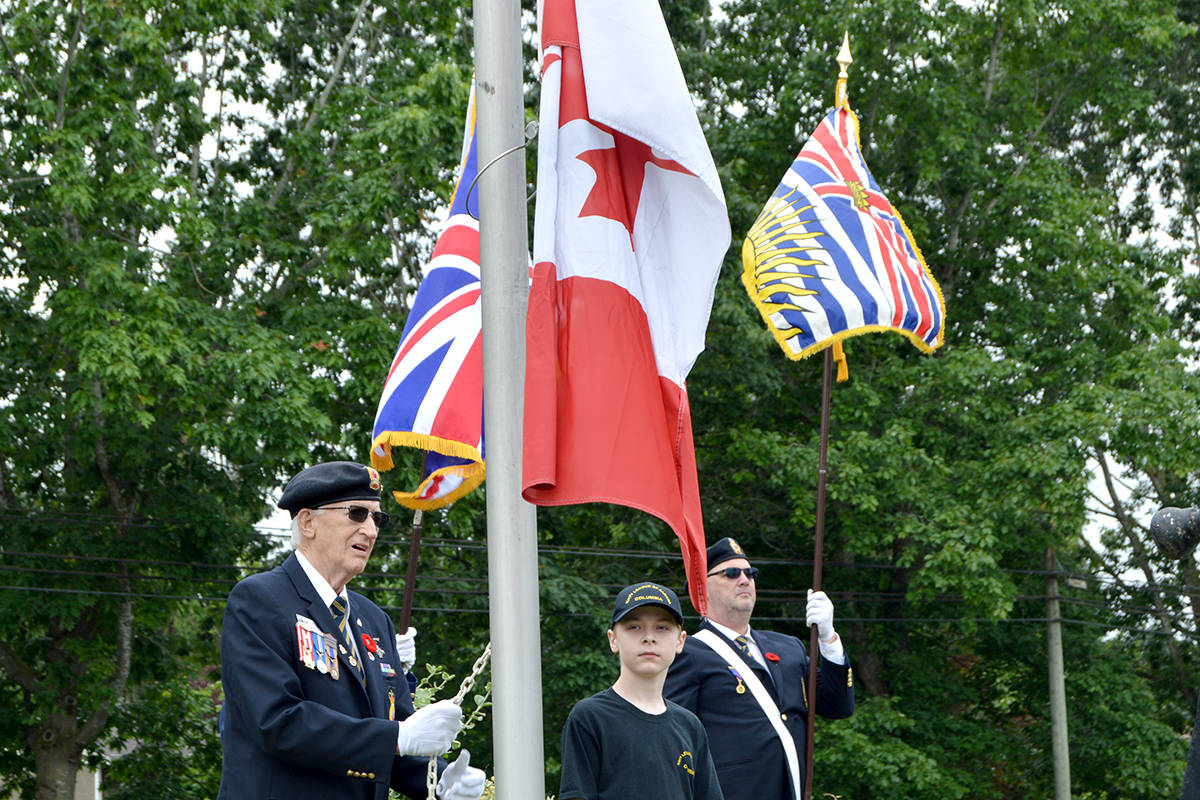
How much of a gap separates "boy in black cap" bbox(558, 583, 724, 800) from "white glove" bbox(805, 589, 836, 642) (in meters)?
1.59

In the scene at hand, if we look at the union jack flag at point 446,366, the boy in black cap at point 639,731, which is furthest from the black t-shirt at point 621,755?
the union jack flag at point 446,366

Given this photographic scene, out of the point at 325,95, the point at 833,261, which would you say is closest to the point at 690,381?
the point at 325,95

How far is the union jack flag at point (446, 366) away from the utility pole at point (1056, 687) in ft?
46.3

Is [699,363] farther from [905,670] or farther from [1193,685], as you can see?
[1193,685]

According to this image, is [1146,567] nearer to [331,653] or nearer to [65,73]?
[65,73]

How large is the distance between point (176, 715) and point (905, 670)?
8.73 m

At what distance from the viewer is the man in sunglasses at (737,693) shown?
5.33m

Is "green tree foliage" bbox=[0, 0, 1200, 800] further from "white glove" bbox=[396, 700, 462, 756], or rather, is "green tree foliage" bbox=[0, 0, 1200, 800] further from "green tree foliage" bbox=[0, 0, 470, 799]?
"white glove" bbox=[396, 700, 462, 756]

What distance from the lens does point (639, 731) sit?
4043 millimetres

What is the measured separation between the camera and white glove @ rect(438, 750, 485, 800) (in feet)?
11.2

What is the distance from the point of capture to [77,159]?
42.7ft

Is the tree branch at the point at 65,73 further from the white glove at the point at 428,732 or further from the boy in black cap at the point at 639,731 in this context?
the white glove at the point at 428,732

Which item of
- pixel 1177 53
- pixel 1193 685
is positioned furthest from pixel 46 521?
pixel 1177 53

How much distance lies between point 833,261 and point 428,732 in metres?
4.00
